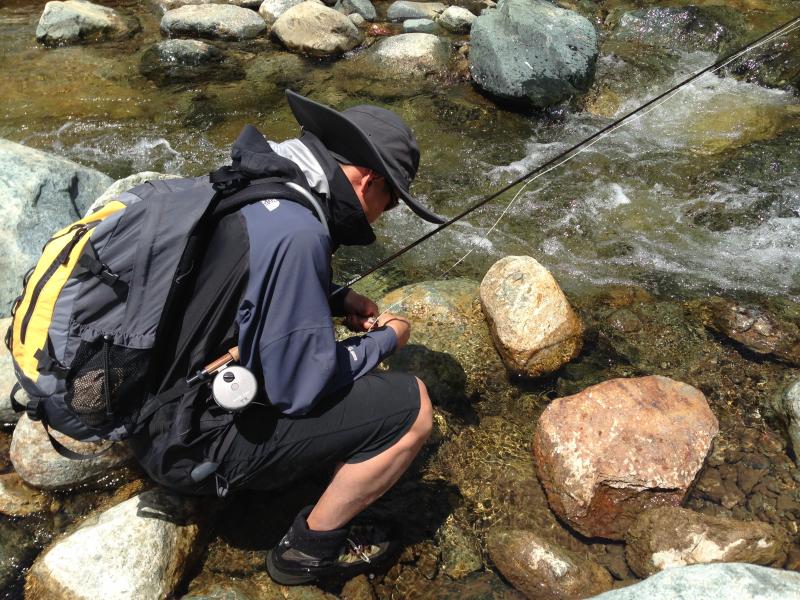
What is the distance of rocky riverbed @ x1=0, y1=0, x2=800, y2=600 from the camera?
3.33 metres

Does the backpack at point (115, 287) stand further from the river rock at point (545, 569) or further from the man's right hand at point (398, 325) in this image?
the river rock at point (545, 569)

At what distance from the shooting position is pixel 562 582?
3.24m

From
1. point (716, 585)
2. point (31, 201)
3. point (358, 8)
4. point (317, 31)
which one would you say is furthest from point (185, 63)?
point (716, 585)

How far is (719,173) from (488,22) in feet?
10.6

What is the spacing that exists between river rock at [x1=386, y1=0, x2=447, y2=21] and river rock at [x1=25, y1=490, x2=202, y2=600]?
28.6 ft

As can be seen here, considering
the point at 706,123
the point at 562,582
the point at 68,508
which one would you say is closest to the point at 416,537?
the point at 562,582

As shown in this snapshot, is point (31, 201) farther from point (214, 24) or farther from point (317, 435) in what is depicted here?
point (214, 24)

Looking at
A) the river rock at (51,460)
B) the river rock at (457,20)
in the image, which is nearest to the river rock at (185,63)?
the river rock at (457,20)

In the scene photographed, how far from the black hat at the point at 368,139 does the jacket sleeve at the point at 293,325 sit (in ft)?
1.37

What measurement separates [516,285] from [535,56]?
13.3 feet

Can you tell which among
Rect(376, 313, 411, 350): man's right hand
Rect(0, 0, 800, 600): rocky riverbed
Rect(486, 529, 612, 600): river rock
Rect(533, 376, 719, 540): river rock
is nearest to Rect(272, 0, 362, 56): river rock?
Rect(0, 0, 800, 600): rocky riverbed

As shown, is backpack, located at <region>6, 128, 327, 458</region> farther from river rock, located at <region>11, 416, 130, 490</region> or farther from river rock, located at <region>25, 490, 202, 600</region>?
river rock, located at <region>11, 416, 130, 490</region>

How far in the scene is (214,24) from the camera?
939 centimetres

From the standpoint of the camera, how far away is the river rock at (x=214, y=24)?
369 inches
